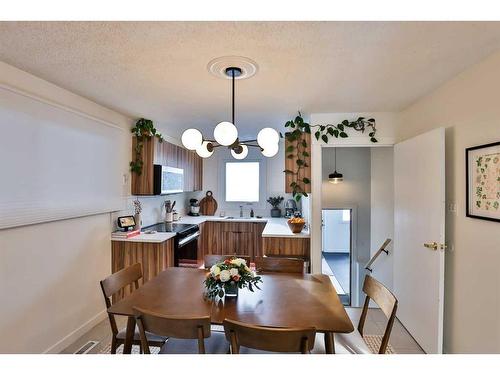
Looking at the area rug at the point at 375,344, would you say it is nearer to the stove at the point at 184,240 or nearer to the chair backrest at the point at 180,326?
the chair backrest at the point at 180,326

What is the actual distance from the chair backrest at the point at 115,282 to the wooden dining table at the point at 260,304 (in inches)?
6.4

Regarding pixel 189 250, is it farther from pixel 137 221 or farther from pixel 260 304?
pixel 260 304

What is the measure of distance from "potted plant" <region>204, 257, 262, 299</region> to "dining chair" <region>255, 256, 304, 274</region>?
2.32 feet

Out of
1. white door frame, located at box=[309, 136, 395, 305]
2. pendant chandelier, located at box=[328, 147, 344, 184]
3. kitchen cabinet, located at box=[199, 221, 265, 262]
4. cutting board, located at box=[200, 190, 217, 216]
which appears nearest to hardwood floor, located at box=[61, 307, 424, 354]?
white door frame, located at box=[309, 136, 395, 305]

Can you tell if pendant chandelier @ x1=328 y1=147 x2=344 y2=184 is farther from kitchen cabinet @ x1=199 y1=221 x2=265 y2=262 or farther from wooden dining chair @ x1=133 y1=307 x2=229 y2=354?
wooden dining chair @ x1=133 y1=307 x2=229 y2=354

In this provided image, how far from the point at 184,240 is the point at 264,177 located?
7.14 feet

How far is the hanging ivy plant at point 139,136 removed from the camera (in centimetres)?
337

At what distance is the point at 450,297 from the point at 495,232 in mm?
772

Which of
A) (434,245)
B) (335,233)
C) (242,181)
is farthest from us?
(335,233)

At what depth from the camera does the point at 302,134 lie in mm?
3156

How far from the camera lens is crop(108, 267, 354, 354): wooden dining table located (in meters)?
1.44

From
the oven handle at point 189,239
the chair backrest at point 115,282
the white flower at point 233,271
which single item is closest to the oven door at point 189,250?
the oven handle at point 189,239

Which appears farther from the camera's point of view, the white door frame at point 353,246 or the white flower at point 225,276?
the white door frame at point 353,246

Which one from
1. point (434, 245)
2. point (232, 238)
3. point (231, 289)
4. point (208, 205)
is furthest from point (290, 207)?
point (231, 289)
